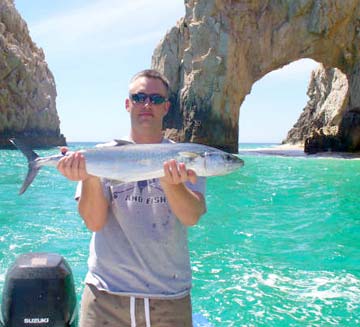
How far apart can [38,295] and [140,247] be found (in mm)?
1150

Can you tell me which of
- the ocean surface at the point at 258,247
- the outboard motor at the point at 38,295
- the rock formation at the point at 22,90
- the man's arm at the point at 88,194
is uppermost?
the rock formation at the point at 22,90

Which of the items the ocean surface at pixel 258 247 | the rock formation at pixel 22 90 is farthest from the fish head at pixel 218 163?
the rock formation at pixel 22 90

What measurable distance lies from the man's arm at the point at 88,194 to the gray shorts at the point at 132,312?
473mm

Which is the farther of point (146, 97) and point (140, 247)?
point (146, 97)

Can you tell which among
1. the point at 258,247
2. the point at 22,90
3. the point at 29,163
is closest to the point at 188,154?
the point at 29,163

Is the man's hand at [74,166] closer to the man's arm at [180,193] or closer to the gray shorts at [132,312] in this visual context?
the man's arm at [180,193]

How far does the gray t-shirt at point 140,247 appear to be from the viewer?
9.78 feet

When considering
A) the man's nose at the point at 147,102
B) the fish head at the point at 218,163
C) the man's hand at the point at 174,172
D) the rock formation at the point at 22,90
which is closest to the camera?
the man's hand at the point at 174,172

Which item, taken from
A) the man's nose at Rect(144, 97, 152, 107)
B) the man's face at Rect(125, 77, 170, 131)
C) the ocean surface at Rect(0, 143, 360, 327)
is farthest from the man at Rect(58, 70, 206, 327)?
the ocean surface at Rect(0, 143, 360, 327)

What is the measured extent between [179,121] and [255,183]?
25.9m

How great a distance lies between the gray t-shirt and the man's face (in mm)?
402

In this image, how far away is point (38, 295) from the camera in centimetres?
364

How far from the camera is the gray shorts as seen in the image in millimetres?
2967

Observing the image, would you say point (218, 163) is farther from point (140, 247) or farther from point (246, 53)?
point (246, 53)
